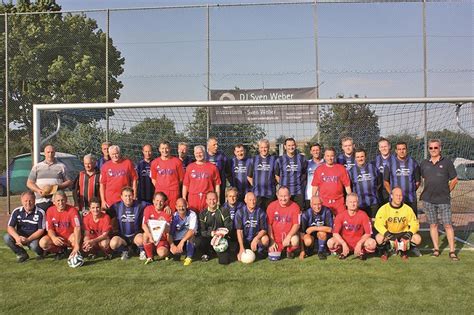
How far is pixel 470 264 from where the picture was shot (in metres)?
5.11

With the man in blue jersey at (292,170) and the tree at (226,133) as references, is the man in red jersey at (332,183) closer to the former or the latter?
the man in blue jersey at (292,170)

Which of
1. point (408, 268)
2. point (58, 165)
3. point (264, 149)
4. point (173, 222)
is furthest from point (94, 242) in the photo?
point (408, 268)

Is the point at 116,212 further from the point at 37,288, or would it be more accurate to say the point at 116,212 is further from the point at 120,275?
the point at 37,288

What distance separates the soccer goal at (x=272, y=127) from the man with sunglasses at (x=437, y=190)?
61.2 inches

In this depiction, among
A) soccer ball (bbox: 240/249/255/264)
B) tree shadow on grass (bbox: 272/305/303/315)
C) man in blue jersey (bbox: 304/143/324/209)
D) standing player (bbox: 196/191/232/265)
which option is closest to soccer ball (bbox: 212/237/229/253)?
standing player (bbox: 196/191/232/265)

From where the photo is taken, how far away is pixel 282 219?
5.53m

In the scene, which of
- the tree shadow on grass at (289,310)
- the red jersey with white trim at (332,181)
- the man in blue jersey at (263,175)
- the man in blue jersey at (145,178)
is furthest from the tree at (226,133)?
the tree shadow on grass at (289,310)

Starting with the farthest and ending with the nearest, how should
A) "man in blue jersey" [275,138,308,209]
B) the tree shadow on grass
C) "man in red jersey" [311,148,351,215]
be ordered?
1. "man in blue jersey" [275,138,308,209]
2. "man in red jersey" [311,148,351,215]
3. the tree shadow on grass

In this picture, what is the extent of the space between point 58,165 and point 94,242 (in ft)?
4.86

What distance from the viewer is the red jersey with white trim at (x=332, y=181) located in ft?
18.9

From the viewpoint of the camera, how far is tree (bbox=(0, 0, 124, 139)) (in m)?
10.7

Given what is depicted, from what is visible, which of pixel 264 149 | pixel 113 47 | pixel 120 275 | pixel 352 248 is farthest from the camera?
pixel 113 47

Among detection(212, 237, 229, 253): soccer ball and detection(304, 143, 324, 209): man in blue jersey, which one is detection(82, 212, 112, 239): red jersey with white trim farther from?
detection(304, 143, 324, 209): man in blue jersey

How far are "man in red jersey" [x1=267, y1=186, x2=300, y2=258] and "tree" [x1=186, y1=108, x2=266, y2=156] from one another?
274 centimetres
